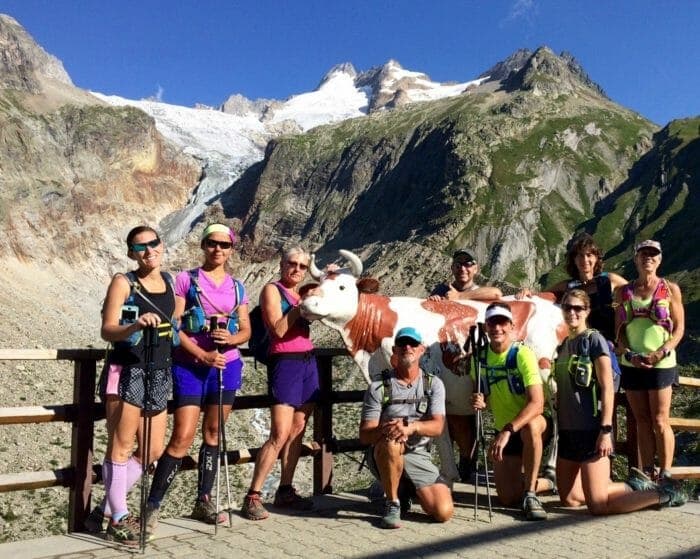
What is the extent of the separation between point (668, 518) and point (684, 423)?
1833mm

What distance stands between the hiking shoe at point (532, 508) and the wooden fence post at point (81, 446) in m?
3.79

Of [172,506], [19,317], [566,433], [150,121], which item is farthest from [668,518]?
[150,121]

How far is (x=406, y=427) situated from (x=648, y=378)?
2713 millimetres

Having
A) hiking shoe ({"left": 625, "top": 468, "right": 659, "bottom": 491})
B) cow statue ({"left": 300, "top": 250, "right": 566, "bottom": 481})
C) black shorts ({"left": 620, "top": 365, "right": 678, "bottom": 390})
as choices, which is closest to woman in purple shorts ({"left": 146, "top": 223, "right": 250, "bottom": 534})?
cow statue ({"left": 300, "top": 250, "right": 566, "bottom": 481})

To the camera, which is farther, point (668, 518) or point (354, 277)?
point (354, 277)

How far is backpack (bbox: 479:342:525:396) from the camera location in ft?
19.5

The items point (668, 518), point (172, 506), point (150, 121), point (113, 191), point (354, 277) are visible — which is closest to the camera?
point (668, 518)

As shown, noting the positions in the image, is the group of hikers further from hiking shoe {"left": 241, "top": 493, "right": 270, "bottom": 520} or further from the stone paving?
the stone paving

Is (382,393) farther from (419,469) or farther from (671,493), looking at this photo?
(671,493)

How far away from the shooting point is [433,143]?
312 feet

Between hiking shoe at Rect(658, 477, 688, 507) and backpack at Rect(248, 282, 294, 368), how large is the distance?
3893mm

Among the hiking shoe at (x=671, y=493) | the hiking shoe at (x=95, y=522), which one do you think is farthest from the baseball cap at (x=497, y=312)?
the hiking shoe at (x=95, y=522)

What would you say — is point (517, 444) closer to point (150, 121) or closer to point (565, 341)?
point (565, 341)

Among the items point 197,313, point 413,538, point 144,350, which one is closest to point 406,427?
point 413,538
